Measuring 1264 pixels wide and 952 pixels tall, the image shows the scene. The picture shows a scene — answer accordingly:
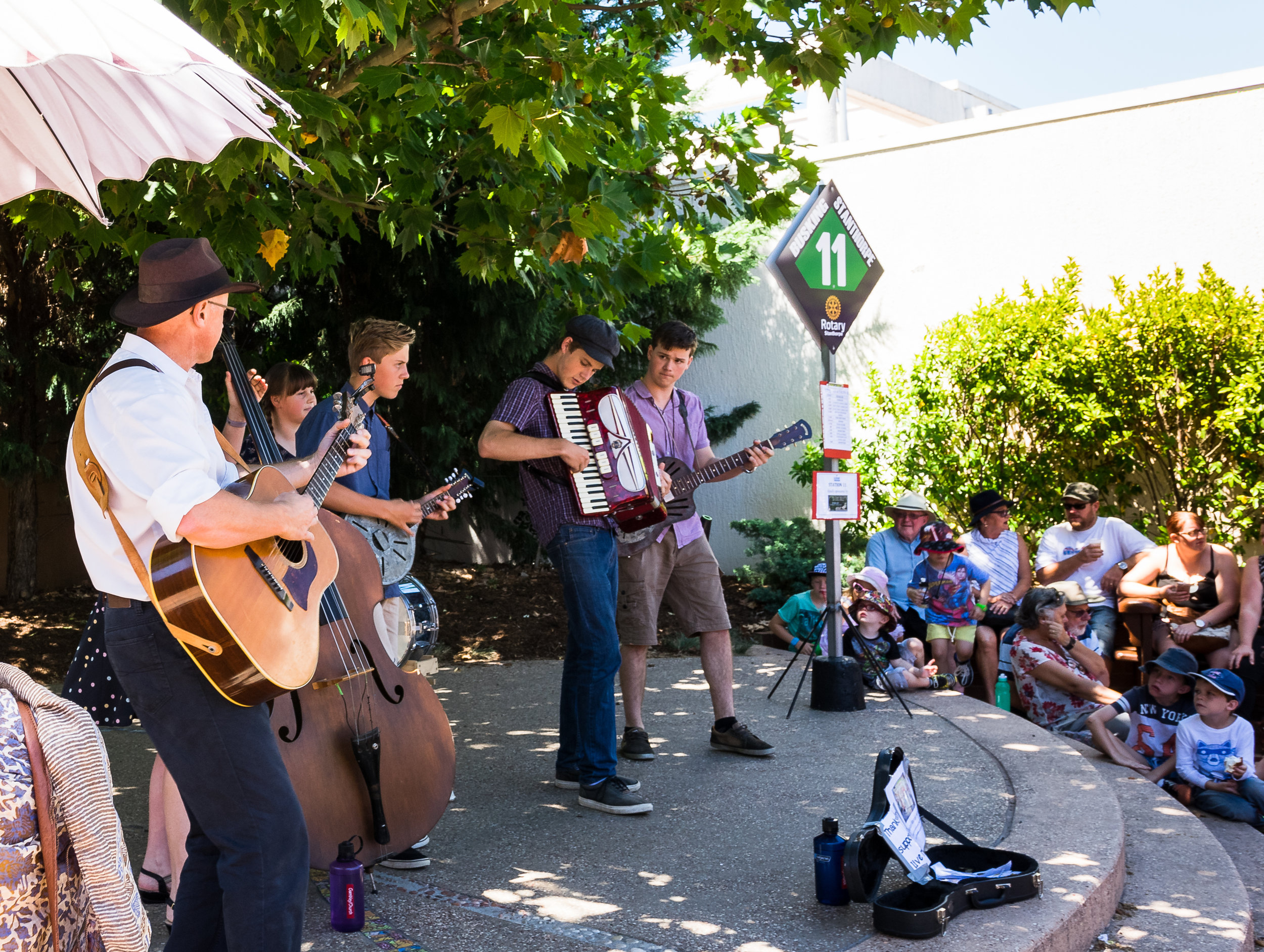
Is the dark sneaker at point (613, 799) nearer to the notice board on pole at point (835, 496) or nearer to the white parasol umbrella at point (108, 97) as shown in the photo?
the notice board on pole at point (835, 496)

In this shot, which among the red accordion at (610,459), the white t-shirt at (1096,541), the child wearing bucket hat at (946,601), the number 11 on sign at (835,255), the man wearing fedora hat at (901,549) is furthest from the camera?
the white t-shirt at (1096,541)

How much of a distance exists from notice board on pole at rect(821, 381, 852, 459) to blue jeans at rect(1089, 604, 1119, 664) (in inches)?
106

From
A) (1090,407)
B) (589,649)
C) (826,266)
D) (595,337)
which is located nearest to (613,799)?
(589,649)

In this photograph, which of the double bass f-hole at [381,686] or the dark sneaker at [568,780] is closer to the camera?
the double bass f-hole at [381,686]

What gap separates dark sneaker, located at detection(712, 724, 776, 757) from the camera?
18.1ft

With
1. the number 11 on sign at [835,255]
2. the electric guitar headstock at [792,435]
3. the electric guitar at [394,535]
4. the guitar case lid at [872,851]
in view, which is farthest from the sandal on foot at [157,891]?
the number 11 on sign at [835,255]

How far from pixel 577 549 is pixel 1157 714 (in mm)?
3733

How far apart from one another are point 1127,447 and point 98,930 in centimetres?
902

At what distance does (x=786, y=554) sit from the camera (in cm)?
1098

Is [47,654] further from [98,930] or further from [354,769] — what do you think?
[98,930]

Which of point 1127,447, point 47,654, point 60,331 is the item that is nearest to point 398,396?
point 60,331

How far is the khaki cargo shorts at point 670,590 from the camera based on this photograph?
5.46 meters

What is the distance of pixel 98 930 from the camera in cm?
212

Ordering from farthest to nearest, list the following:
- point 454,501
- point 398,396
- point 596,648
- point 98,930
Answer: point 398,396 < point 596,648 < point 454,501 < point 98,930
